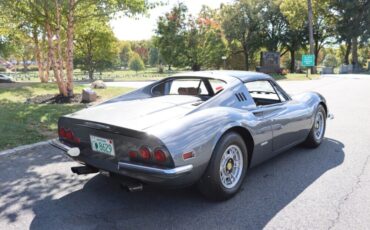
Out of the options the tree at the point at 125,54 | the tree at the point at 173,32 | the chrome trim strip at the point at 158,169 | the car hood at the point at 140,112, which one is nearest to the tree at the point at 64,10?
the car hood at the point at 140,112

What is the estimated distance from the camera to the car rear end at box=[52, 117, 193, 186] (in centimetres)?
279

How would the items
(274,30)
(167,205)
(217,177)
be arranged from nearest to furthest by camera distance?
(217,177) < (167,205) < (274,30)

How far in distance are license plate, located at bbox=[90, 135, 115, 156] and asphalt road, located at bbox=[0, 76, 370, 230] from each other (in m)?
0.56

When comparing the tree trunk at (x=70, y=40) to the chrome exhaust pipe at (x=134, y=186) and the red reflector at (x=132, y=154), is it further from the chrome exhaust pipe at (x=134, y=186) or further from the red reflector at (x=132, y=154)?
the chrome exhaust pipe at (x=134, y=186)

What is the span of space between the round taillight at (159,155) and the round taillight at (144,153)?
0.26 ft

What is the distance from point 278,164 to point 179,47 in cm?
3306

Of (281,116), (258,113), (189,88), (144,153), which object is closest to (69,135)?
(144,153)

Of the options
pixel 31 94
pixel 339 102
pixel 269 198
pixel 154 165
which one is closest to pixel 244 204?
pixel 269 198

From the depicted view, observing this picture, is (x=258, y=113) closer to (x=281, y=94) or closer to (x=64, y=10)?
(x=281, y=94)

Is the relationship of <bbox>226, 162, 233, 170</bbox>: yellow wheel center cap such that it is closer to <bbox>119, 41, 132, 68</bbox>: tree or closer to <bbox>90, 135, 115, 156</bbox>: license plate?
<bbox>90, 135, 115, 156</bbox>: license plate

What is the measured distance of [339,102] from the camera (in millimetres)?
10156

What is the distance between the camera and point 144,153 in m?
2.87

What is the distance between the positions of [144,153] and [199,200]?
2.87 feet

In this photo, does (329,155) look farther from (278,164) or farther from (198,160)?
(198,160)
